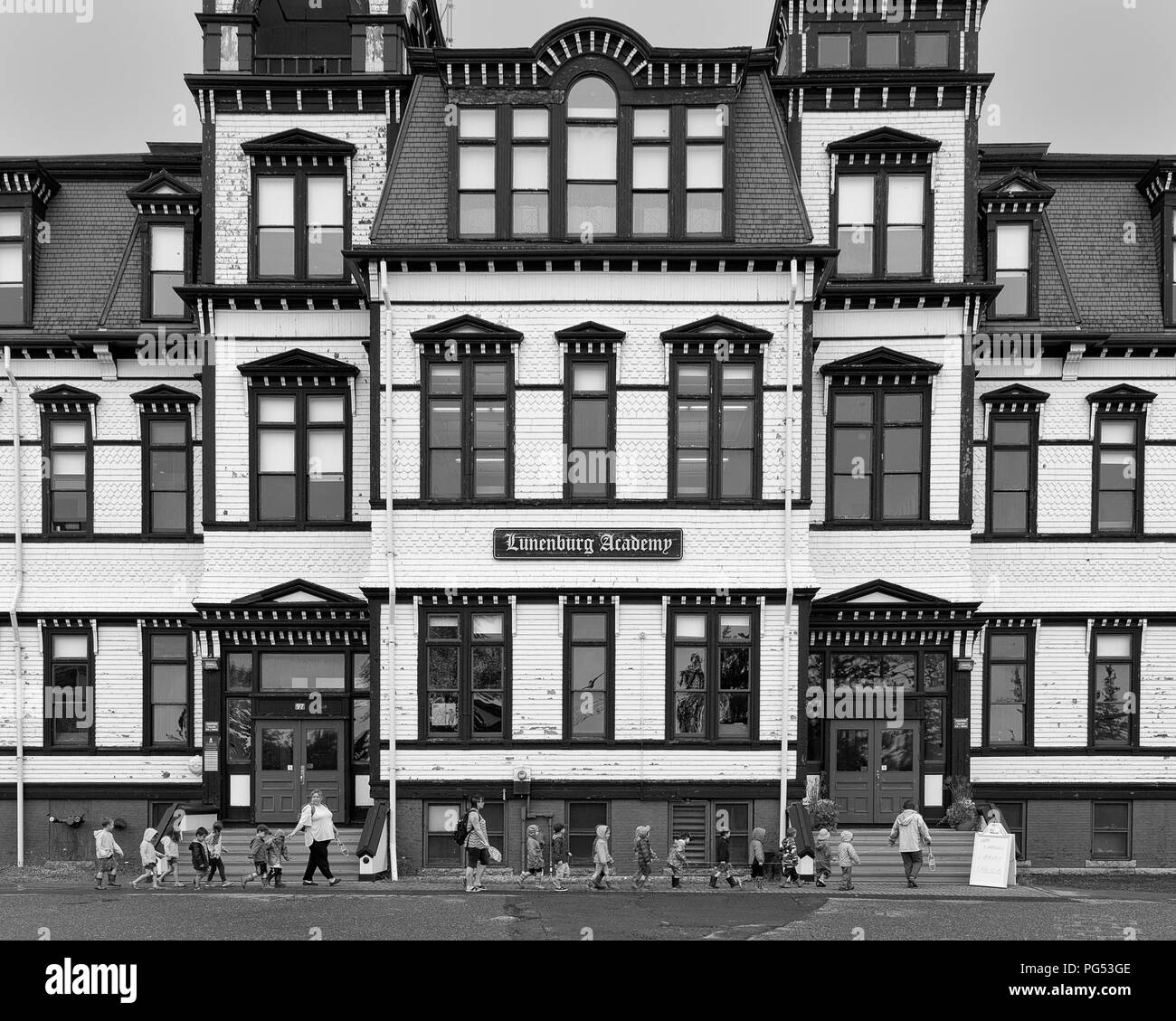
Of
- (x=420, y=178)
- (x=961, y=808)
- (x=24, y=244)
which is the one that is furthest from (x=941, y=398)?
(x=24, y=244)

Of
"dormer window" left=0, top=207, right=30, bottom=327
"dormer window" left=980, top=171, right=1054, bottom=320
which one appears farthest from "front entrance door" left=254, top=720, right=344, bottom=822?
"dormer window" left=980, top=171, right=1054, bottom=320

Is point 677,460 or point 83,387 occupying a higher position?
point 83,387

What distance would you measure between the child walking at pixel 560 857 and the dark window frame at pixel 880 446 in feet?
26.8

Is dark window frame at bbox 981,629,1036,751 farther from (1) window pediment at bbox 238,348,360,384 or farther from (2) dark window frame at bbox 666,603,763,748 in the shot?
(1) window pediment at bbox 238,348,360,384

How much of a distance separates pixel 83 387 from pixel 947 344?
18.0m

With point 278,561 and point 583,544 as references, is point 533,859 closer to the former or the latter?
point 583,544

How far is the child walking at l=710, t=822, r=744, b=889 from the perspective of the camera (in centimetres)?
1975

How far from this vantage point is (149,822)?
24188 millimetres

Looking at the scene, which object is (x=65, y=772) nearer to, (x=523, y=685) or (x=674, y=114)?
(x=523, y=685)

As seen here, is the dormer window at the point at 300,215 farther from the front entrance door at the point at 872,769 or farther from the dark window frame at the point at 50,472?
the front entrance door at the point at 872,769

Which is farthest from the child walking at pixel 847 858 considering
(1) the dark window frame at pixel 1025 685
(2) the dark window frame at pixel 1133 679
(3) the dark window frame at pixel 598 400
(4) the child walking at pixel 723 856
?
(2) the dark window frame at pixel 1133 679

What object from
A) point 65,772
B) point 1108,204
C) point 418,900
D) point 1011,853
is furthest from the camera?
point 1108,204
